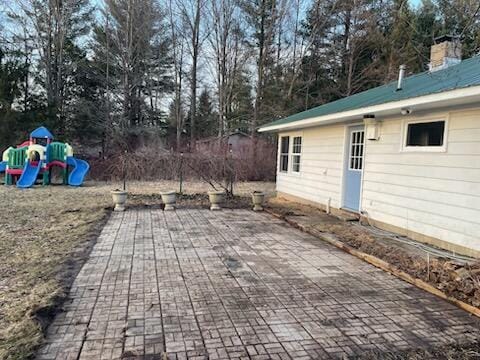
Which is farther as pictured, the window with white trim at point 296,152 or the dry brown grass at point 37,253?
the window with white trim at point 296,152

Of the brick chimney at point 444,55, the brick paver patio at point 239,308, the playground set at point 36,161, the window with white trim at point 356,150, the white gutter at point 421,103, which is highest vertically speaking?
the brick chimney at point 444,55

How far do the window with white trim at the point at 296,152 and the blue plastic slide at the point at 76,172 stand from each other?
822 cm

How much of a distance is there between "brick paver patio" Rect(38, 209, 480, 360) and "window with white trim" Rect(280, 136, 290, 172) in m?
6.46

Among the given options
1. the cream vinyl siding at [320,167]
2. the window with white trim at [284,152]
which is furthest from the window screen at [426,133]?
the window with white trim at [284,152]

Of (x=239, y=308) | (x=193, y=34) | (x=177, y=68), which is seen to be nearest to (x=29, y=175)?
(x=177, y=68)

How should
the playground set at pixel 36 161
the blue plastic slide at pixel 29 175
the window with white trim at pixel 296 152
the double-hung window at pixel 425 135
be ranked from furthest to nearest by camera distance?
the playground set at pixel 36 161
the blue plastic slide at pixel 29 175
the window with white trim at pixel 296 152
the double-hung window at pixel 425 135

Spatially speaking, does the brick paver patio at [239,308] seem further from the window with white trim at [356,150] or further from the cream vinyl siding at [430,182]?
the window with white trim at [356,150]

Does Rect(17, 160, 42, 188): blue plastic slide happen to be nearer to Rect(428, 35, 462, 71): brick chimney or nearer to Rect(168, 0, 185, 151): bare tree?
Rect(168, 0, 185, 151): bare tree

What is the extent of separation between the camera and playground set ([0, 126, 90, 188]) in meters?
12.9

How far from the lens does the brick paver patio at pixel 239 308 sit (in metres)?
2.48

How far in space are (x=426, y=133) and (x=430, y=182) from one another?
0.80m

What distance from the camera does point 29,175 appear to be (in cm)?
1287

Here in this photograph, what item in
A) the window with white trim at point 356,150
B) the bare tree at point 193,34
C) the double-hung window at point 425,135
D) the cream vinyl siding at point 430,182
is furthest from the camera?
the bare tree at point 193,34

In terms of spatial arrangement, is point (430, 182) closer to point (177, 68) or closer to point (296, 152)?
point (296, 152)
